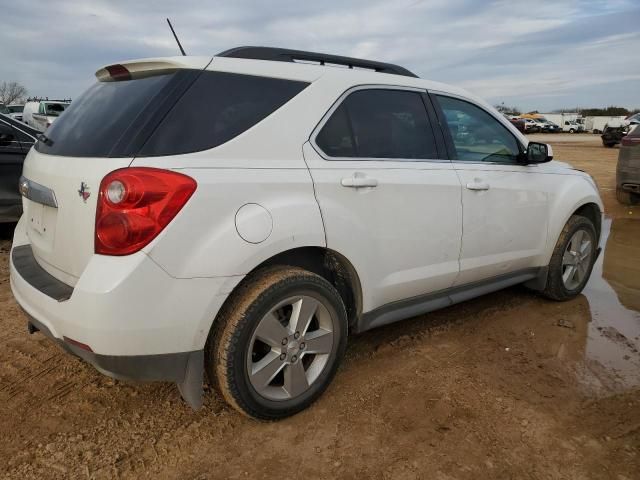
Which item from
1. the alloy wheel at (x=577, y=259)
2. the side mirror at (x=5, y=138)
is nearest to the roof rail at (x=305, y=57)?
the alloy wheel at (x=577, y=259)

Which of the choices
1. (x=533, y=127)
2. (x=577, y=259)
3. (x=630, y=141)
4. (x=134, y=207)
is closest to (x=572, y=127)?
(x=533, y=127)

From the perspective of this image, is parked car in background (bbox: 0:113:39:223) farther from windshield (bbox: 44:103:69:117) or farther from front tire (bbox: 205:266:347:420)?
windshield (bbox: 44:103:69:117)

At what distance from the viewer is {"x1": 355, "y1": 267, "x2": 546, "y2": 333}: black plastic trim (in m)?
2.98

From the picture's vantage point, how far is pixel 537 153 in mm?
3830

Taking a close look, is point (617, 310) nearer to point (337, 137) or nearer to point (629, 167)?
point (337, 137)

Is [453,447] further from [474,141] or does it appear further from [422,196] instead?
[474,141]

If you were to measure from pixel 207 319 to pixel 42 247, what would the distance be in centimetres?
96

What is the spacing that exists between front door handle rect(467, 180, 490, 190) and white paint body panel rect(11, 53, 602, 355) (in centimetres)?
5

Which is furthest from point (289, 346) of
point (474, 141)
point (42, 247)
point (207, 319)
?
point (474, 141)

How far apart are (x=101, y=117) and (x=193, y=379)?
1302mm

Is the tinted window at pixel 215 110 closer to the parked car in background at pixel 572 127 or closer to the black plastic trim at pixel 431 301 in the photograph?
the black plastic trim at pixel 431 301

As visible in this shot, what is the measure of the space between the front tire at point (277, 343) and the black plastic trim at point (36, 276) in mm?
675

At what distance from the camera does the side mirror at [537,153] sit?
3799mm

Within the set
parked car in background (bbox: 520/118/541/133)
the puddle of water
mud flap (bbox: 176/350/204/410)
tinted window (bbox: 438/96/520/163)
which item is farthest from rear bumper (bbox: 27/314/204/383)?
parked car in background (bbox: 520/118/541/133)
